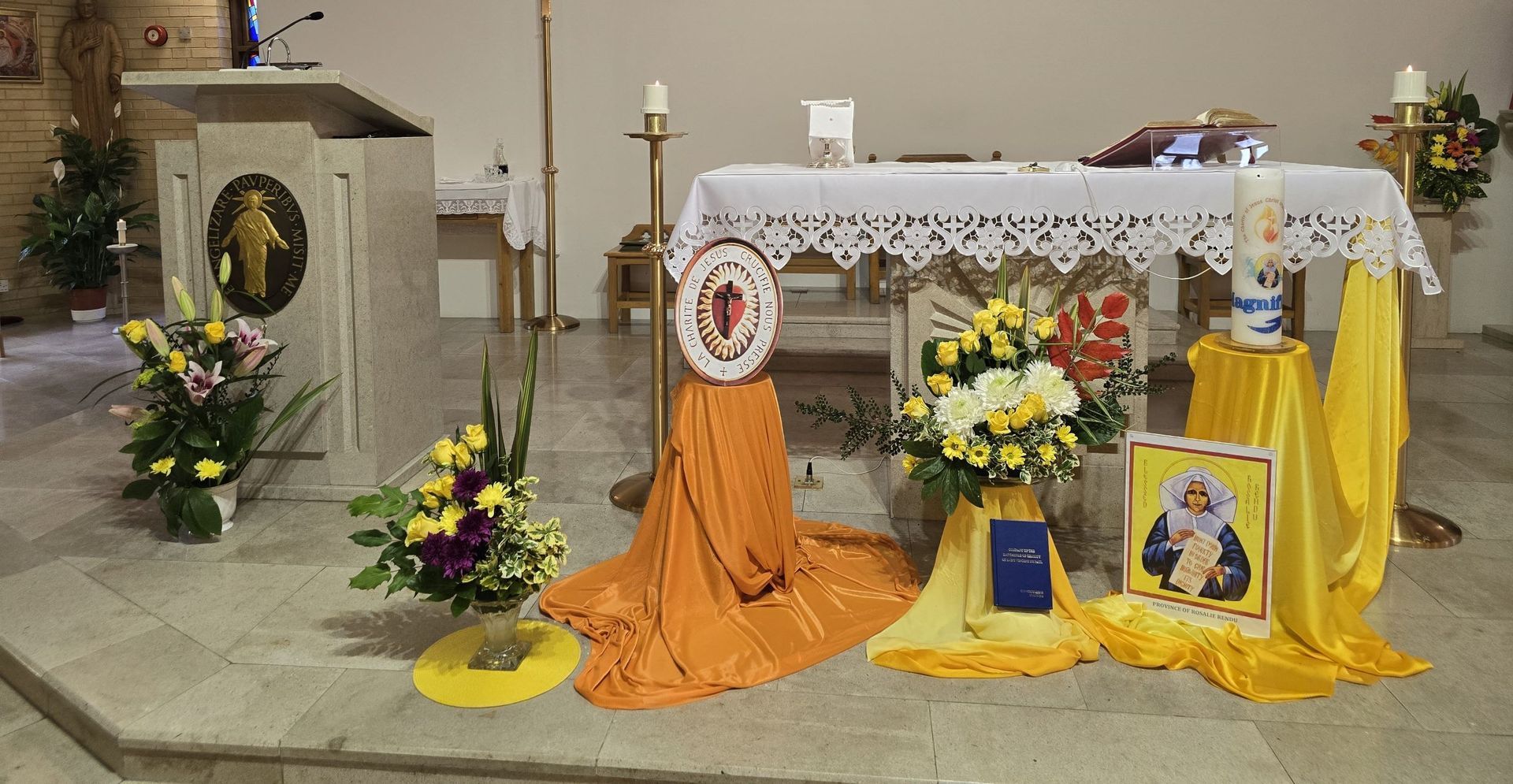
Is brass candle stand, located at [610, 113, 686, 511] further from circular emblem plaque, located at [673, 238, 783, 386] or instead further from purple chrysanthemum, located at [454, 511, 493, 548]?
purple chrysanthemum, located at [454, 511, 493, 548]

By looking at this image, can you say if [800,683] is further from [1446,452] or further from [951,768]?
[1446,452]

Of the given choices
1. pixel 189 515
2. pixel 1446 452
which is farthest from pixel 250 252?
pixel 1446 452

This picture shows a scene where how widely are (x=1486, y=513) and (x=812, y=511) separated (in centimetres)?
213

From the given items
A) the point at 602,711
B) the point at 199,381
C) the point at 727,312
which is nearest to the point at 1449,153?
the point at 727,312

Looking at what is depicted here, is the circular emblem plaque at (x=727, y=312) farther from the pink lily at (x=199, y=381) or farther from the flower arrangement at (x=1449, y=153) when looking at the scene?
the flower arrangement at (x=1449, y=153)

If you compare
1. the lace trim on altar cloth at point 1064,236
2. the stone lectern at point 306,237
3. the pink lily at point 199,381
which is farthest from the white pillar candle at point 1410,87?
the pink lily at point 199,381

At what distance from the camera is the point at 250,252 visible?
3895 mm

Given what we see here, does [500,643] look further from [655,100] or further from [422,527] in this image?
[655,100]

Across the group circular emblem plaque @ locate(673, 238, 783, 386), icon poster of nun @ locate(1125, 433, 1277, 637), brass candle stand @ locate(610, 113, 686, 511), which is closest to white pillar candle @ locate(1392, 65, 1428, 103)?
icon poster of nun @ locate(1125, 433, 1277, 637)

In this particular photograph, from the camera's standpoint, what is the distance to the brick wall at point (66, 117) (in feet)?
28.4

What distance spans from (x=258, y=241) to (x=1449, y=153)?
5.98m

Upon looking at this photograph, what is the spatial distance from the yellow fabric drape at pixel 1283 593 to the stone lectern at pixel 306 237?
7.94ft

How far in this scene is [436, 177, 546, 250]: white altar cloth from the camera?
7523mm

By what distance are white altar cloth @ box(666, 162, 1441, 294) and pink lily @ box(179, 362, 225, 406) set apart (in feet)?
4.64
